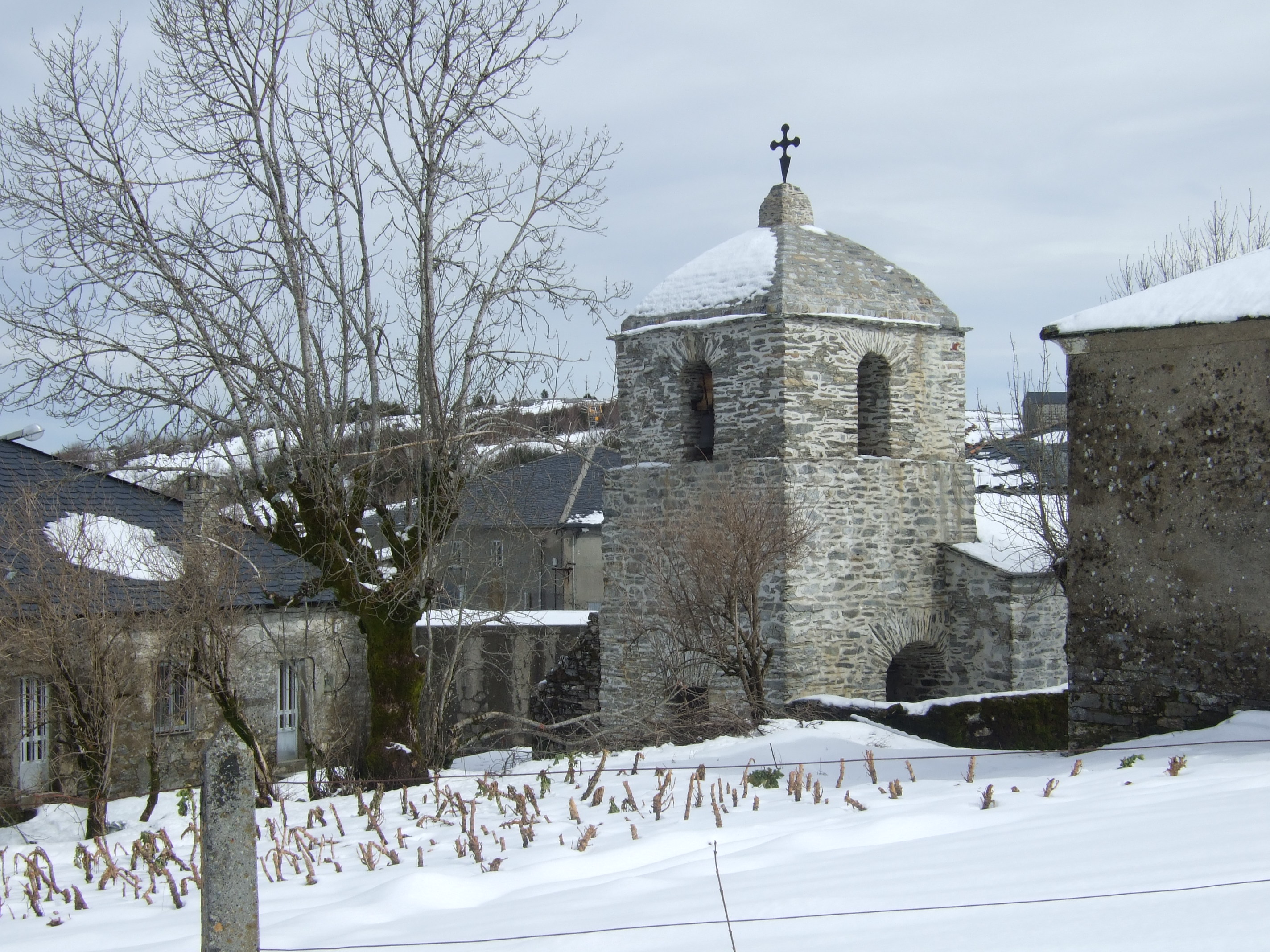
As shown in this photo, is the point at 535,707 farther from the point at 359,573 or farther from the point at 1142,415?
the point at 1142,415

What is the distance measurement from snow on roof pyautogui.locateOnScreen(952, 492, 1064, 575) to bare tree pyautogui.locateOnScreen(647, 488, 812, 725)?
7.96 ft

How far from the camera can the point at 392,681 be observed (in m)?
10.7

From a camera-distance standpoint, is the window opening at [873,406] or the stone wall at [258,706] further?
the window opening at [873,406]

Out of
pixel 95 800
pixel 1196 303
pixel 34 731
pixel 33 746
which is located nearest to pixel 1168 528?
pixel 1196 303

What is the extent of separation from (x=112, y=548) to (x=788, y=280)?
789 centimetres

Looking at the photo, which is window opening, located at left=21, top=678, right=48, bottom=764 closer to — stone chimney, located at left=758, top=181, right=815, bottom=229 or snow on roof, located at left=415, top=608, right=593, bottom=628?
snow on roof, located at left=415, top=608, right=593, bottom=628

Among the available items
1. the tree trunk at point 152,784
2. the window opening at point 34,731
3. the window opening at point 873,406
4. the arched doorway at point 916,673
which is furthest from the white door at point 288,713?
the window opening at point 873,406

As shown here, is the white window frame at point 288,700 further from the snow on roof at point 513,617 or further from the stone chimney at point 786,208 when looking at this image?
the stone chimney at point 786,208

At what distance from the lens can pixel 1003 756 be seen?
8133 millimetres

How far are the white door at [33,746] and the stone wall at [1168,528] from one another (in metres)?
10.4

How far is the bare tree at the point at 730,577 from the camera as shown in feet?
39.3

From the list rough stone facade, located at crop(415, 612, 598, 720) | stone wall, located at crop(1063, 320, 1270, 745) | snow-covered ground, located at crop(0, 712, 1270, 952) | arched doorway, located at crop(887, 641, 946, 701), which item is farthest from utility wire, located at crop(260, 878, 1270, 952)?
rough stone facade, located at crop(415, 612, 598, 720)

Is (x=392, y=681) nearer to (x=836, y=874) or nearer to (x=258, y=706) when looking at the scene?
(x=258, y=706)

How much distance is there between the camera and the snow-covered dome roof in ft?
44.2
